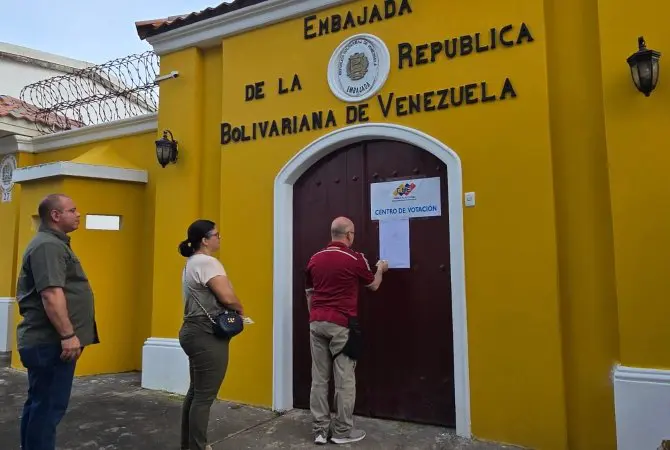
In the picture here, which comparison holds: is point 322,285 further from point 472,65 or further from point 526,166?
point 472,65

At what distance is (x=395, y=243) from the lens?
4.57 meters

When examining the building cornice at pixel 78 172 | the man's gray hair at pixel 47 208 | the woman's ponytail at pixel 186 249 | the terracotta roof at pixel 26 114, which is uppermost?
the terracotta roof at pixel 26 114

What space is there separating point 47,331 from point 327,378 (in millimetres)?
1970

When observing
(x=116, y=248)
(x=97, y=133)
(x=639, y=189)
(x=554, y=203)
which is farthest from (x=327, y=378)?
(x=97, y=133)

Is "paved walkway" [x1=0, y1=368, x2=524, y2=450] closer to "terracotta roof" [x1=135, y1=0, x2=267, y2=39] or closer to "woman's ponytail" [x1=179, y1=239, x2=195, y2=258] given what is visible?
"woman's ponytail" [x1=179, y1=239, x2=195, y2=258]

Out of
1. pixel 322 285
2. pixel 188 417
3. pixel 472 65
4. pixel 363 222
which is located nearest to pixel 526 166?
pixel 472 65

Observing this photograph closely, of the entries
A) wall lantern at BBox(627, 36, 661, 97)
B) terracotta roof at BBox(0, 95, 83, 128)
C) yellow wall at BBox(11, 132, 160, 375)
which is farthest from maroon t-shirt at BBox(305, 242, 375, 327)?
terracotta roof at BBox(0, 95, 83, 128)

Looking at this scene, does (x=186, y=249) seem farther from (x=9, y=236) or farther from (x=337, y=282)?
(x=9, y=236)

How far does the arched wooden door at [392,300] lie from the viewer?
4332mm

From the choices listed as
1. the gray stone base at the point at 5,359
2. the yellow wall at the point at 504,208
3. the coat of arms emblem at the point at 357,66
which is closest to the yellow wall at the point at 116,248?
the gray stone base at the point at 5,359

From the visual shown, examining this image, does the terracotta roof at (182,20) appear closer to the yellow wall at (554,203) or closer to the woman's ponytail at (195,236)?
the yellow wall at (554,203)

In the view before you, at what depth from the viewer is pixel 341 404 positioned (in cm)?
395

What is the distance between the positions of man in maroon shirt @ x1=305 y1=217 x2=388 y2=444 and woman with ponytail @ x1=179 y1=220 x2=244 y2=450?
0.77m

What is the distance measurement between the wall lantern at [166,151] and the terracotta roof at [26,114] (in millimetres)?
3868
